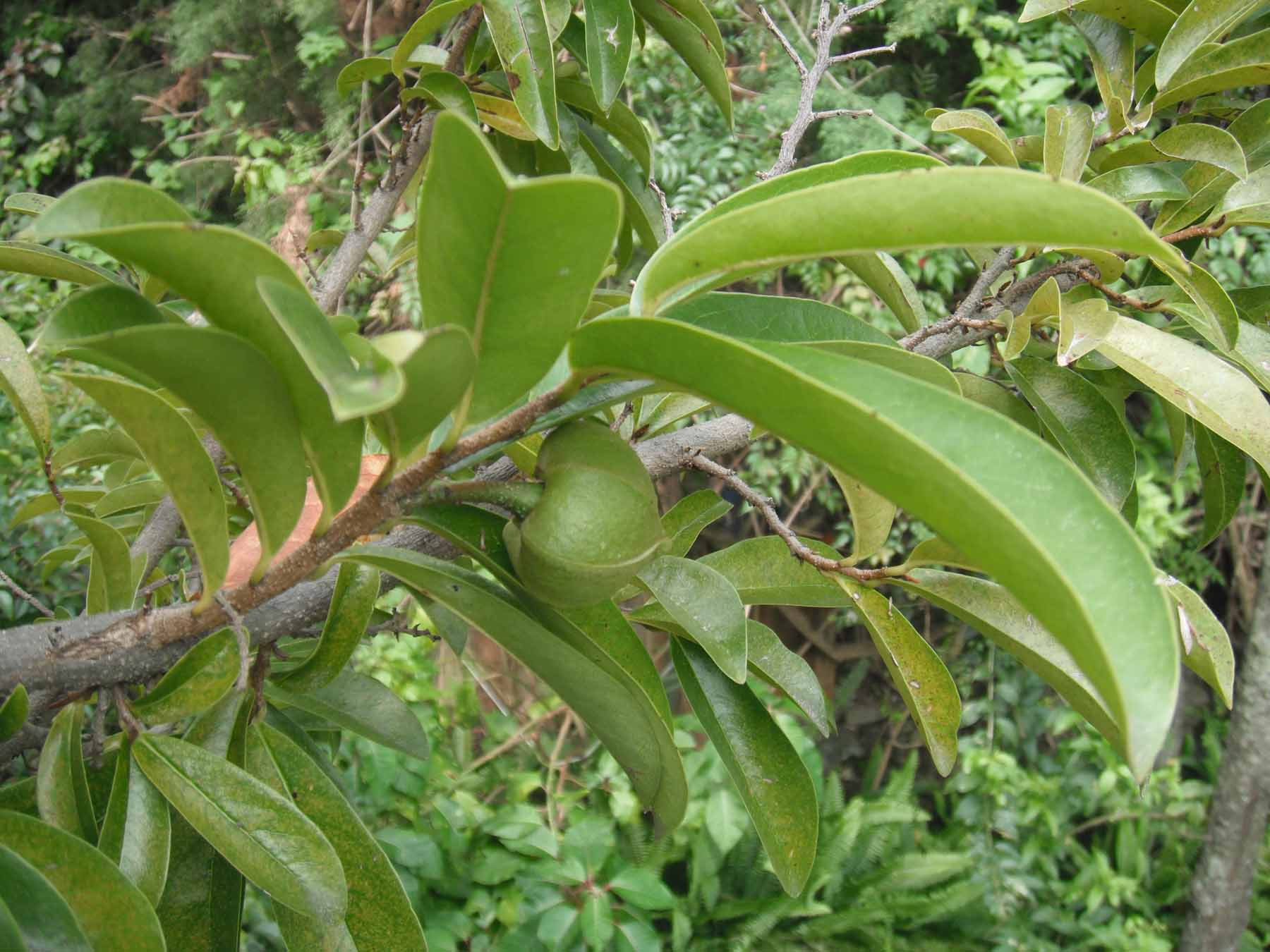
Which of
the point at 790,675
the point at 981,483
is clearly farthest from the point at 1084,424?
the point at 981,483

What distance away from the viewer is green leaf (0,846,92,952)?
1.28ft

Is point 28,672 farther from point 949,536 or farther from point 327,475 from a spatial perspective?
point 949,536

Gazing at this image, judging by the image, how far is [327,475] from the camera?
0.39 m

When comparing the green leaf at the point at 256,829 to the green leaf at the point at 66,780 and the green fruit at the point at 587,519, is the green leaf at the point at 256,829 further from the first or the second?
the green fruit at the point at 587,519

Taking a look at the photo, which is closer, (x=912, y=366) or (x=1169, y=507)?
(x=912, y=366)

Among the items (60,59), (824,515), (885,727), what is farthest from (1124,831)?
(60,59)

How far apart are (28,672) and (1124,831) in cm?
261

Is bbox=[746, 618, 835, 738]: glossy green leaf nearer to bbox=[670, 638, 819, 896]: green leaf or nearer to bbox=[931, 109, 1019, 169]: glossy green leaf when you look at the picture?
bbox=[670, 638, 819, 896]: green leaf

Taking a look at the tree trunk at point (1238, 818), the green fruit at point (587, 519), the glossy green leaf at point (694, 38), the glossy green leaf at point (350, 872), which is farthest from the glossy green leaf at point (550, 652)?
the tree trunk at point (1238, 818)

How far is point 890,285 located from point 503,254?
15.2 inches

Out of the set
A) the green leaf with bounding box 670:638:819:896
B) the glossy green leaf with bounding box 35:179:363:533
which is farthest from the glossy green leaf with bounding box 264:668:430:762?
the glossy green leaf with bounding box 35:179:363:533

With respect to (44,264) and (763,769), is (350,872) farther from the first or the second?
(44,264)

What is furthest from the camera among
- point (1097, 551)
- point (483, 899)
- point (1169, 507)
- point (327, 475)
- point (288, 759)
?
point (1169, 507)

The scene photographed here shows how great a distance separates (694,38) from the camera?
29.9 inches
